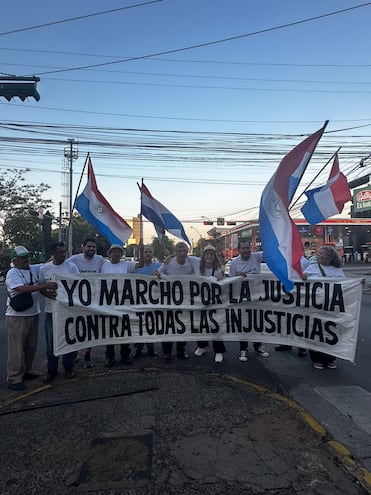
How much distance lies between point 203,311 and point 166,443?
2279 mm

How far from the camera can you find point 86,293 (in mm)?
5070

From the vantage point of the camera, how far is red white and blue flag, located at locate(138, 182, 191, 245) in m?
6.39

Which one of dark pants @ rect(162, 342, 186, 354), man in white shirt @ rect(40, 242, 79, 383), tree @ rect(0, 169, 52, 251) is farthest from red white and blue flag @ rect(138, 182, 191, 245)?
tree @ rect(0, 169, 52, 251)

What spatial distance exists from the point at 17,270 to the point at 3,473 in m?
2.43

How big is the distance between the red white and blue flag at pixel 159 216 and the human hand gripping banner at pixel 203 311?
1317 millimetres

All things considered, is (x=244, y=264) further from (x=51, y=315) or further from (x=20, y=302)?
(x=20, y=302)

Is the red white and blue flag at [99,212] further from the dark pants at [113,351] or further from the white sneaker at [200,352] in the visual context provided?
the white sneaker at [200,352]

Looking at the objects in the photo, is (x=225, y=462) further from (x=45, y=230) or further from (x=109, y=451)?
(x=45, y=230)

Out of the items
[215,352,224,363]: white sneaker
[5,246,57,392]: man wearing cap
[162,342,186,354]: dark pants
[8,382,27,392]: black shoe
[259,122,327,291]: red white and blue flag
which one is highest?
[259,122,327,291]: red white and blue flag

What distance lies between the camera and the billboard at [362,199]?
3609 cm

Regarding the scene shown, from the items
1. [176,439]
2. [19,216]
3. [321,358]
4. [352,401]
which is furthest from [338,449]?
[19,216]

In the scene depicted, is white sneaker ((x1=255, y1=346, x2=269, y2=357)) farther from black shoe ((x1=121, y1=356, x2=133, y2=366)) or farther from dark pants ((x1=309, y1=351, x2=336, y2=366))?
black shoe ((x1=121, y1=356, x2=133, y2=366))

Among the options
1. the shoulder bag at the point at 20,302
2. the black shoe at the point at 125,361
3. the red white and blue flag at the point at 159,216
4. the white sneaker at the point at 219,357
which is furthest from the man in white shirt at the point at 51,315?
the white sneaker at the point at 219,357

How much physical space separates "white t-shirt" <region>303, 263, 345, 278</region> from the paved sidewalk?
1.81 meters
